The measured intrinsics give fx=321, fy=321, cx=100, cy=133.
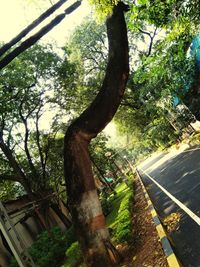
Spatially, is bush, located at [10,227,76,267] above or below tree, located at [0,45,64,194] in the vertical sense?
below

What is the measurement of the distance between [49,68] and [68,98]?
14.5 ft

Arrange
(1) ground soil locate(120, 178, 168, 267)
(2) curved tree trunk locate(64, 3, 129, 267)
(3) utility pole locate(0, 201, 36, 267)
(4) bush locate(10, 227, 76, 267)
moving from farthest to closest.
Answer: (4) bush locate(10, 227, 76, 267), (3) utility pole locate(0, 201, 36, 267), (1) ground soil locate(120, 178, 168, 267), (2) curved tree trunk locate(64, 3, 129, 267)

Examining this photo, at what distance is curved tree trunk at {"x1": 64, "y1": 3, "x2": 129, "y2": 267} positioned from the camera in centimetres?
412

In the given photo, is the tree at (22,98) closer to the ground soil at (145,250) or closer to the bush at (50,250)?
the bush at (50,250)

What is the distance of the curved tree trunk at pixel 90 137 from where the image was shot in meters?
4.12

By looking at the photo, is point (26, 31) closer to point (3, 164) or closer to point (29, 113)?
point (29, 113)

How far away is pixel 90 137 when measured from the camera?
4.29 meters

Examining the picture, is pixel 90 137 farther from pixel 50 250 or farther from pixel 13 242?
pixel 50 250

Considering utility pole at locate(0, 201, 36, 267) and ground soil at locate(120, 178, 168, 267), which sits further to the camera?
utility pole at locate(0, 201, 36, 267)

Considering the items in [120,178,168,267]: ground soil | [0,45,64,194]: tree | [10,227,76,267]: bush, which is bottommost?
[120,178,168,267]: ground soil

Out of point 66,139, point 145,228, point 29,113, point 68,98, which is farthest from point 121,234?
point 68,98

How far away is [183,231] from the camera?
7.79 m

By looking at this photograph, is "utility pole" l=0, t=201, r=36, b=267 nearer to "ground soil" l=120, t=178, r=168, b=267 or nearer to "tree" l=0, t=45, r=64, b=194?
"ground soil" l=120, t=178, r=168, b=267

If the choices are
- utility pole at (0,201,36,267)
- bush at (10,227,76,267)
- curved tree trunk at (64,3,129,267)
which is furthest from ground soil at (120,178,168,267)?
bush at (10,227,76,267)
